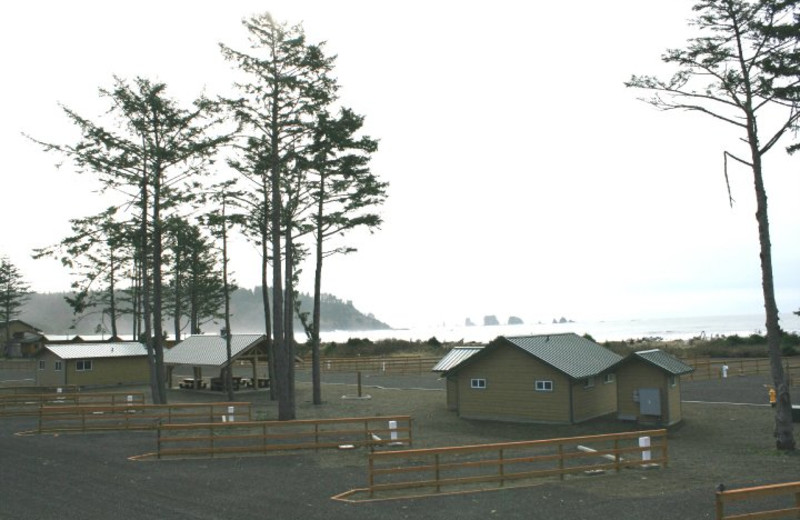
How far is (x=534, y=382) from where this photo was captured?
2866 centimetres

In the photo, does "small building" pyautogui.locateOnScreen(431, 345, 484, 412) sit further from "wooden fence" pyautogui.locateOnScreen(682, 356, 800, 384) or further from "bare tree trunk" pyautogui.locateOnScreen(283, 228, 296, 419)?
"wooden fence" pyautogui.locateOnScreen(682, 356, 800, 384)

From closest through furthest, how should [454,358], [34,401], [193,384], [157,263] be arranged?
[157,263], [454,358], [34,401], [193,384]

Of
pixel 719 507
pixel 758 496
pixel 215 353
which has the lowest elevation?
pixel 719 507

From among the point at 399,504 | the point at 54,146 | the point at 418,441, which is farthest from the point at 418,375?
the point at 399,504

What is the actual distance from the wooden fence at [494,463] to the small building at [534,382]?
6.44 meters

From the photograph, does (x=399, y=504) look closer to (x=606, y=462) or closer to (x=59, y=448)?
(x=606, y=462)

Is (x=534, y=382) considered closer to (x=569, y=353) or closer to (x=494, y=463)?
(x=569, y=353)

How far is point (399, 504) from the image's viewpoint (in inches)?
561

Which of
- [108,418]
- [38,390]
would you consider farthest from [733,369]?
[38,390]

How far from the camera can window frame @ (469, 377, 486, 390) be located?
30094 millimetres

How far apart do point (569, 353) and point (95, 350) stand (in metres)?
37.5

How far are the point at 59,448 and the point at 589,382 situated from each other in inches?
863

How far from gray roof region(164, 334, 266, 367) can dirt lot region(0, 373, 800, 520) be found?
1546 centimetres

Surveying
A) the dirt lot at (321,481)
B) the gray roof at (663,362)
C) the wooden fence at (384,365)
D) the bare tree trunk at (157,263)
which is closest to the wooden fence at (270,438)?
the dirt lot at (321,481)
